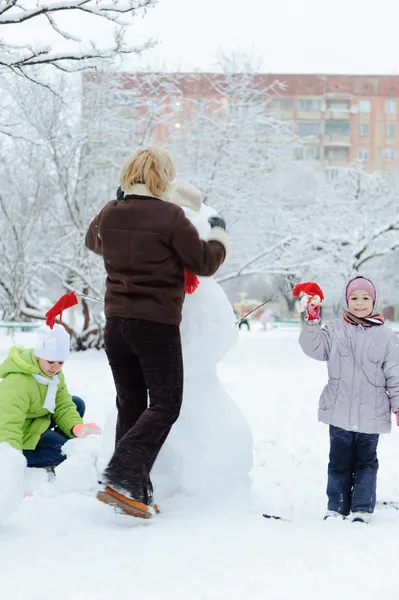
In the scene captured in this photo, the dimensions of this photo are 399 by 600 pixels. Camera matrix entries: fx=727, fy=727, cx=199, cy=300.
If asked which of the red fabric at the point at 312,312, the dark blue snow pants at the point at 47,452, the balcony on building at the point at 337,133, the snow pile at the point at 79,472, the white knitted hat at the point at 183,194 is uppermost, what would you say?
the balcony on building at the point at 337,133

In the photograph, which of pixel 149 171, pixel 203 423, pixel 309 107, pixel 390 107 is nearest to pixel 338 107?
pixel 309 107

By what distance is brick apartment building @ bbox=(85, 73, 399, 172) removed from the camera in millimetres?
61062

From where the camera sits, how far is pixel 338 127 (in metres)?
63.6

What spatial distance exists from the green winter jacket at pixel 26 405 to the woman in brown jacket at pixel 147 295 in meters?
0.53

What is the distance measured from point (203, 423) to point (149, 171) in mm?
1276

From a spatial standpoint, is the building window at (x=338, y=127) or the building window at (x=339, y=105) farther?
the building window at (x=338, y=127)

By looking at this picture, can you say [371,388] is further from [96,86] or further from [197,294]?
[96,86]

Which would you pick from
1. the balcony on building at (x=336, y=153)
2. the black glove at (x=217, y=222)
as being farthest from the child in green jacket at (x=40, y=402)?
the balcony on building at (x=336, y=153)

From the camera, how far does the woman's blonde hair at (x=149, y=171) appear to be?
324 centimetres

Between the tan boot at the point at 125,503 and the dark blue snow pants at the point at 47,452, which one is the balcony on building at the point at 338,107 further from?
the tan boot at the point at 125,503

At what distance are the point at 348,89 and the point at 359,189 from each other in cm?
4520

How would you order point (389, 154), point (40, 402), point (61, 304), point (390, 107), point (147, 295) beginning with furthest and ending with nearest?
1. point (390, 107)
2. point (389, 154)
3. point (40, 402)
4. point (61, 304)
5. point (147, 295)

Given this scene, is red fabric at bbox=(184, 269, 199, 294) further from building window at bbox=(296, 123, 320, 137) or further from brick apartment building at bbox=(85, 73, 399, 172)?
building window at bbox=(296, 123, 320, 137)

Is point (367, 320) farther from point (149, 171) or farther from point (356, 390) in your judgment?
point (149, 171)
